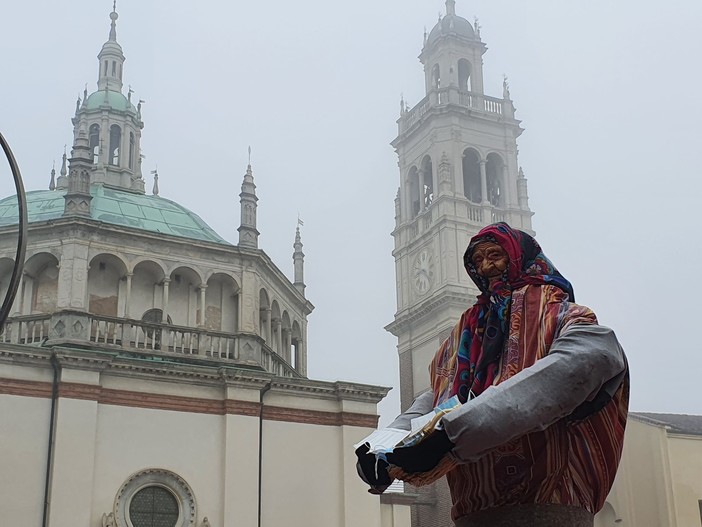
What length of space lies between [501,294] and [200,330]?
25004 millimetres

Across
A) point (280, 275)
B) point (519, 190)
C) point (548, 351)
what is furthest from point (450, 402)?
point (519, 190)

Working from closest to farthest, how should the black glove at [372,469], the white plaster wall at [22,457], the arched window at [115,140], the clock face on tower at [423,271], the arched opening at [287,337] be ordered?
the black glove at [372,469] < the white plaster wall at [22,457] < the arched opening at [287,337] < the arched window at [115,140] < the clock face on tower at [423,271]

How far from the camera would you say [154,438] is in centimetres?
2508

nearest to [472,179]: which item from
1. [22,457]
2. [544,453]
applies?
[22,457]

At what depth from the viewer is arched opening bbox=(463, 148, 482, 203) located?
5262cm

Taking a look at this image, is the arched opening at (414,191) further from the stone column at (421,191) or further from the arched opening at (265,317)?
the arched opening at (265,317)

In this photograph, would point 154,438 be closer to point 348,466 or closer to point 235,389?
point 235,389

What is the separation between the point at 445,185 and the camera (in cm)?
5019

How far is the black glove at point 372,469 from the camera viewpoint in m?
2.88

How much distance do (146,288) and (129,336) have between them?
6.91 feet

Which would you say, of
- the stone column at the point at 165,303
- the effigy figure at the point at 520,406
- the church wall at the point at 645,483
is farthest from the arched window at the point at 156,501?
the effigy figure at the point at 520,406

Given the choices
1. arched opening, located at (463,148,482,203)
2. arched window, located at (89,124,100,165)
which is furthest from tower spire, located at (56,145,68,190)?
arched opening, located at (463,148,482,203)

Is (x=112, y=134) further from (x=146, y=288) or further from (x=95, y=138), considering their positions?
(x=146, y=288)

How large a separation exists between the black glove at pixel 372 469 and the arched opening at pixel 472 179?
4993cm
